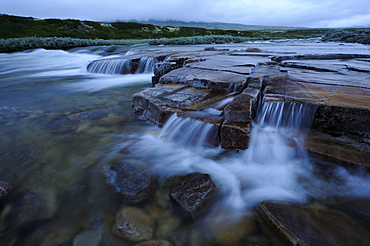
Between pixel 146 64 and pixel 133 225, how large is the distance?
27.3ft

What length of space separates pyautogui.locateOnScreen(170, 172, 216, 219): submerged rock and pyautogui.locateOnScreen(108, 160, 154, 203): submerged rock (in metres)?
0.38

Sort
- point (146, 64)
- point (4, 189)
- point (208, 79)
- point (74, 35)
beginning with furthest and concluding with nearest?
point (74, 35), point (146, 64), point (208, 79), point (4, 189)

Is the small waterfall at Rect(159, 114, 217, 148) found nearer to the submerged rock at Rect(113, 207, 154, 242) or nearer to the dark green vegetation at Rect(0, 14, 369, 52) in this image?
the submerged rock at Rect(113, 207, 154, 242)

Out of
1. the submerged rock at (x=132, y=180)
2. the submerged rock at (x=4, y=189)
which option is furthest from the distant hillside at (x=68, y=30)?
the submerged rock at (x=4, y=189)

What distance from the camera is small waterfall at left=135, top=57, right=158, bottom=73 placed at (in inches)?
376

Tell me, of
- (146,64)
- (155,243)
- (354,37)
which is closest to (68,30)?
(146,64)

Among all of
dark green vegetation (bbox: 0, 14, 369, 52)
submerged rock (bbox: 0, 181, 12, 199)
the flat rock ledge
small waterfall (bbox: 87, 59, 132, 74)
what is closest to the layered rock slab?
the flat rock ledge

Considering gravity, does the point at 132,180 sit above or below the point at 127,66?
below

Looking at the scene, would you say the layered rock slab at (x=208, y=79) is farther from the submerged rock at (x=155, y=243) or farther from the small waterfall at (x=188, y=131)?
the submerged rock at (x=155, y=243)

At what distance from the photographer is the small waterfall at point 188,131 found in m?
3.46

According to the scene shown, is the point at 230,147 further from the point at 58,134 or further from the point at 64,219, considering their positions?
the point at 58,134

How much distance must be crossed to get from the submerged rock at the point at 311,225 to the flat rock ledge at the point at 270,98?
0.84 meters

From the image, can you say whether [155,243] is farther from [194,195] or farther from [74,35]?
[74,35]

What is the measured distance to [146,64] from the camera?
31.6 ft
